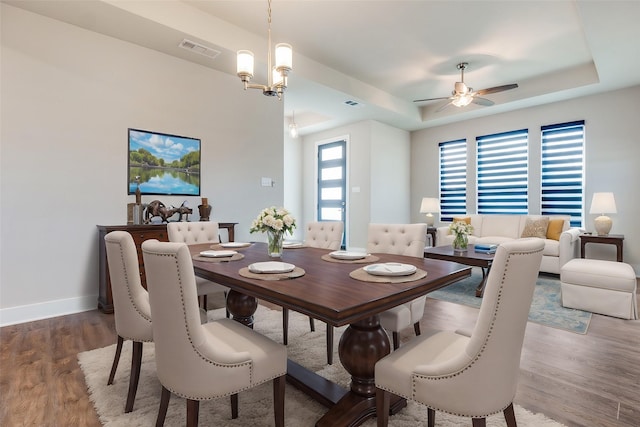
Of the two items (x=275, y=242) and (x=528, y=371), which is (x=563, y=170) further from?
(x=275, y=242)

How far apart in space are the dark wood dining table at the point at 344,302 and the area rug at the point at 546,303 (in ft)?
5.66

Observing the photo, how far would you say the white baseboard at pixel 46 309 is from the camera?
9.41 ft

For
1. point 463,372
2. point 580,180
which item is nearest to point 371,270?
point 463,372

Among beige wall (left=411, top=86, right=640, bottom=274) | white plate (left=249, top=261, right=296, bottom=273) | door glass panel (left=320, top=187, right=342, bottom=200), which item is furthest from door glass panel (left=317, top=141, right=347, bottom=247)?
white plate (left=249, top=261, right=296, bottom=273)

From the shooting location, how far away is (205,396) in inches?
46.3

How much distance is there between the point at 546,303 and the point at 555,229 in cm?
194

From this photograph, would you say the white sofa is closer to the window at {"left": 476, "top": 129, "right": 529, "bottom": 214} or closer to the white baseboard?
the window at {"left": 476, "top": 129, "right": 529, "bottom": 214}

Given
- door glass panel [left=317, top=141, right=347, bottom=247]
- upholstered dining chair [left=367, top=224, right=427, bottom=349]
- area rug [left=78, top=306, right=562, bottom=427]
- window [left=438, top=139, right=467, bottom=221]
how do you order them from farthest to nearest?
1. door glass panel [left=317, top=141, right=347, bottom=247]
2. window [left=438, top=139, right=467, bottom=221]
3. upholstered dining chair [left=367, top=224, right=427, bottom=349]
4. area rug [left=78, top=306, right=562, bottom=427]

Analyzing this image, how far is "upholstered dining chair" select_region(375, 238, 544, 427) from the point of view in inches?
40.3

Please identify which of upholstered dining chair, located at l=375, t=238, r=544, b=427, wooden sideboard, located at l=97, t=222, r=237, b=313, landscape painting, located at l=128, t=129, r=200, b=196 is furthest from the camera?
landscape painting, located at l=128, t=129, r=200, b=196

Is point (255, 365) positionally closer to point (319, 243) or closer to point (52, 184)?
point (319, 243)

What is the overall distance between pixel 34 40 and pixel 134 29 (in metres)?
0.85

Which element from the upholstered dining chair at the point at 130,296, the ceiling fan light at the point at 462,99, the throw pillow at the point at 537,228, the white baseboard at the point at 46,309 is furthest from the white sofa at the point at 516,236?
the white baseboard at the point at 46,309

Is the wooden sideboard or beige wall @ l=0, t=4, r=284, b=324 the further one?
the wooden sideboard
